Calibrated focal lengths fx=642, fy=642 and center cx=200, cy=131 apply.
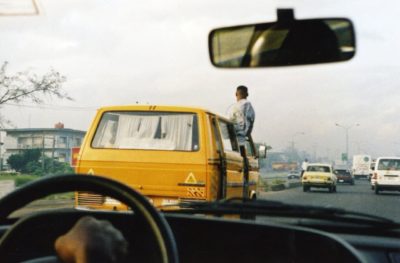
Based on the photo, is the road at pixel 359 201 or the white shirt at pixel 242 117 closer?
the white shirt at pixel 242 117

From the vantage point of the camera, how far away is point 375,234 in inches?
114

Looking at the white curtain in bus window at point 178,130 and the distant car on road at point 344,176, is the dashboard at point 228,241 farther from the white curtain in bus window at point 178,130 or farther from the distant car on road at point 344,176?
the distant car on road at point 344,176

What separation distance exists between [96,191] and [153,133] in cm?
632

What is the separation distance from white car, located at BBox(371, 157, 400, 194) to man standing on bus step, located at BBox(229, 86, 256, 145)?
26101mm

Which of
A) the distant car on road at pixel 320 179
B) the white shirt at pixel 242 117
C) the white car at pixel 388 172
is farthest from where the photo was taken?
the distant car on road at pixel 320 179

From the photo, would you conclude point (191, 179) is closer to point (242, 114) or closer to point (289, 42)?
point (242, 114)

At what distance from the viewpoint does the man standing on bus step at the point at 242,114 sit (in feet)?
26.3

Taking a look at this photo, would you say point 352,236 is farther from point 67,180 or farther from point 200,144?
point 200,144

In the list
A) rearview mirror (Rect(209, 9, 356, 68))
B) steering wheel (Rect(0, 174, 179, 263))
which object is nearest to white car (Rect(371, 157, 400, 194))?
rearview mirror (Rect(209, 9, 356, 68))

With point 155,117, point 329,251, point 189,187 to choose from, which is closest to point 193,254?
point 329,251

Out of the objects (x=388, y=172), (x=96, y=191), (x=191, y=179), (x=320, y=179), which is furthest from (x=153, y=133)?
(x=320, y=179)

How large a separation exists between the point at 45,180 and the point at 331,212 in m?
1.50

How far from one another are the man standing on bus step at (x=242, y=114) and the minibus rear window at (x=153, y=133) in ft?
2.23

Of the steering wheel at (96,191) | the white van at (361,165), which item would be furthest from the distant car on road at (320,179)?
the white van at (361,165)
